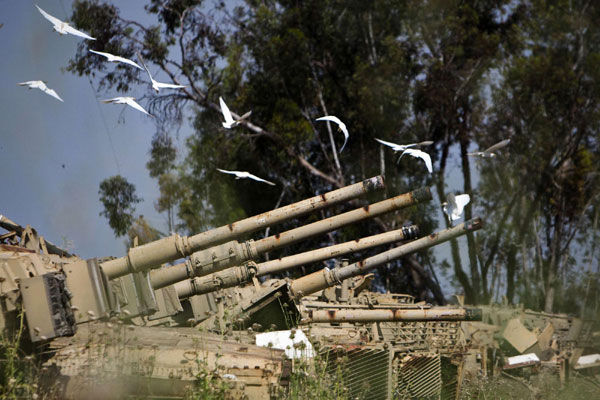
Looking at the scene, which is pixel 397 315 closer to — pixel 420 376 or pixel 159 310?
pixel 420 376

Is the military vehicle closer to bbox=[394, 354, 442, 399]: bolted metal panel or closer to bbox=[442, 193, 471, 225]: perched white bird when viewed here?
bbox=[394, 354, 442, 399]: bolted metal panel

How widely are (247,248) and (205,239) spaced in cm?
84

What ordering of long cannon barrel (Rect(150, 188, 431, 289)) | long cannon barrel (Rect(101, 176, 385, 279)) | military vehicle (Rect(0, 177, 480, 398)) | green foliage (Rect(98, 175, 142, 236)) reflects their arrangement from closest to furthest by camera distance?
military vehicle (Rect(0, 177, 480, 398)) < long cannon barrel (Rect(101, 176, 385, 279)) < long cannon barrel (Rect(150, 188, 431, 289)) < green foliage (Rect(98, 175, 142, 236))

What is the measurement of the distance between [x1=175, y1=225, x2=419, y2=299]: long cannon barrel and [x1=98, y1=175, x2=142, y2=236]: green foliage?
4.89 m

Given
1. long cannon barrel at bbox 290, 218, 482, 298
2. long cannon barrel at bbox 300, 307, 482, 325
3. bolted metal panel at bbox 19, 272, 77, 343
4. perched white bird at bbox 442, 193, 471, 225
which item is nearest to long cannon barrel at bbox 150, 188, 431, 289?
long cannon barrel at bbox 290, 218, 482, 298

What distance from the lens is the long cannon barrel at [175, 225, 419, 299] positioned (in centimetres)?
1046

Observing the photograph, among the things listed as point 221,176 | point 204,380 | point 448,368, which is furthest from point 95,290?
point 221,176

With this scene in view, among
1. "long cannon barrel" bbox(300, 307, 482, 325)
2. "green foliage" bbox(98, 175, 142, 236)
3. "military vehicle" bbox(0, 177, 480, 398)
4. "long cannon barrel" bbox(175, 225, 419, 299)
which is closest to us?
"military vehicle" bbox(0, 177, 480, 398)

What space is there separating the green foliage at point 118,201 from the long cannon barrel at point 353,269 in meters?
5.64

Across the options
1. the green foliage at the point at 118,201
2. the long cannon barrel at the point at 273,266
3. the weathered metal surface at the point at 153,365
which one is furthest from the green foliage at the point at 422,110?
the weathered metal surface at the point at 153,365

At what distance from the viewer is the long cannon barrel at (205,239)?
8.51 m

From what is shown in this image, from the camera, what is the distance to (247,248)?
32.8 ft

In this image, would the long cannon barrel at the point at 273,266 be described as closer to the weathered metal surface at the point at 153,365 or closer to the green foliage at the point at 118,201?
the weathered metal surface at the point at 153,365

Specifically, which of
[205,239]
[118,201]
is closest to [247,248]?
[205,239]
